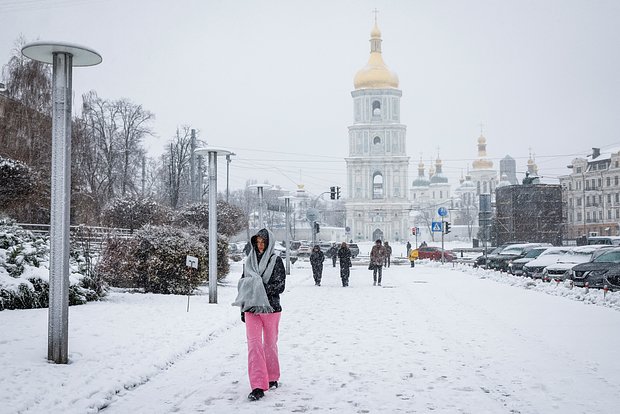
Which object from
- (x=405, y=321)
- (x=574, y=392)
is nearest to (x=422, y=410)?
(x=574, y=392)

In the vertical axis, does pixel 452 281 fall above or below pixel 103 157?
below

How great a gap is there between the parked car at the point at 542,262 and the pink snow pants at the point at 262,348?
2151cm

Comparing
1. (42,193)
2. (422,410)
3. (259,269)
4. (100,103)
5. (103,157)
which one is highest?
(100,103)

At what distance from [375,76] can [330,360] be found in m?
102

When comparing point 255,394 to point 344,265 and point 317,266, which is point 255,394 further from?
point 317,266

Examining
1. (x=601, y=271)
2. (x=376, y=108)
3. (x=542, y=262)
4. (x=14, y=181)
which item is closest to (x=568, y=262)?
(x=542, y=262)

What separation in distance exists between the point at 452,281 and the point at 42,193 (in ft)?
54.3

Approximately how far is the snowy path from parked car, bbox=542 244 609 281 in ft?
31.0

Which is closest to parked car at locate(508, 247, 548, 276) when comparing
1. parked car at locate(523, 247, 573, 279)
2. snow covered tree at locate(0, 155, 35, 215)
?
parked car at locate(523, 247, 573, 279)

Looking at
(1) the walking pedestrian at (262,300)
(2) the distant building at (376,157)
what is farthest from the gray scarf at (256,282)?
(2) the distant building at (376,157)

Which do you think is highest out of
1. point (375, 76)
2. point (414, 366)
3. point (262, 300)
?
point (375, 76)

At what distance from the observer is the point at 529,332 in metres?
12.4

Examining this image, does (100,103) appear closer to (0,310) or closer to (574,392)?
(0,310)

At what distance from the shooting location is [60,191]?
8.98 metres
